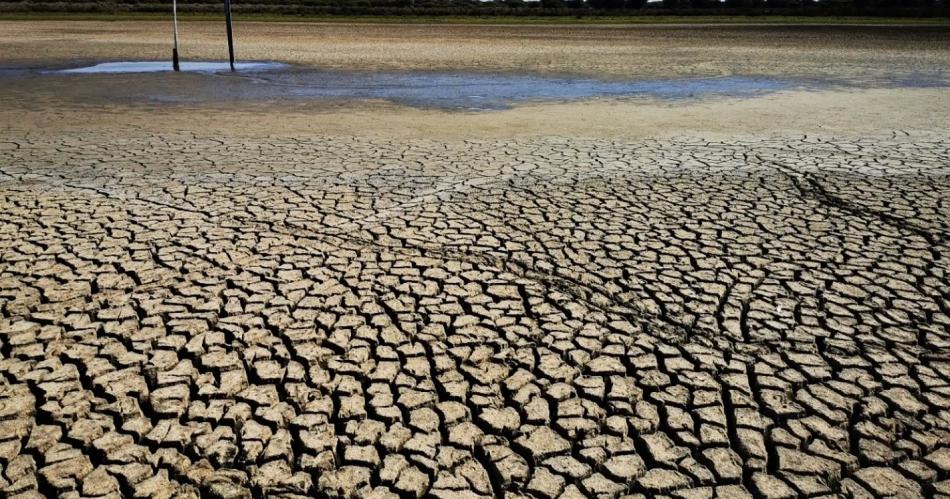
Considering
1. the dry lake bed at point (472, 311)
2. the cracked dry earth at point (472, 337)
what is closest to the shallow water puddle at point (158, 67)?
the dry lake bed at point (472, 311)

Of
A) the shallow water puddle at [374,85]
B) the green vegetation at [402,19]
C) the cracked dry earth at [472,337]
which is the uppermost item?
the green vegetation at [402,19]

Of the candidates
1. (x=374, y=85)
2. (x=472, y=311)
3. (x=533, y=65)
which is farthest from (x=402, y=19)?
(x=472, y=311)

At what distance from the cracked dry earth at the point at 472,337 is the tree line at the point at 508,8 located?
138 feet

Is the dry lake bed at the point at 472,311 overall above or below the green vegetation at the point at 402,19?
below

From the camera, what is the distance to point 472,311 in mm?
3441

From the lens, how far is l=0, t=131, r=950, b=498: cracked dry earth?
2.34 metres

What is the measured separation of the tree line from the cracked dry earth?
4218cm

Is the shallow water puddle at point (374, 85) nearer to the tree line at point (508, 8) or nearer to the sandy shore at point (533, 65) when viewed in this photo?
the sandy shore at point (533, 65)

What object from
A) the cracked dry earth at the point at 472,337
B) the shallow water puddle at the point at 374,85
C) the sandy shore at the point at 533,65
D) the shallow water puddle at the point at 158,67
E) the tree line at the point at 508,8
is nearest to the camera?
the cracked dry earth at the point at 472,337

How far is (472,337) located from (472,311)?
10.9 inches

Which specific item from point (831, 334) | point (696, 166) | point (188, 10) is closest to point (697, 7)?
point (188, 10)

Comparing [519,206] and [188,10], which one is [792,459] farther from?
[188,10]

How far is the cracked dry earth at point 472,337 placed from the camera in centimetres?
234

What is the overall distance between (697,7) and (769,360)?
56344 millimetres
